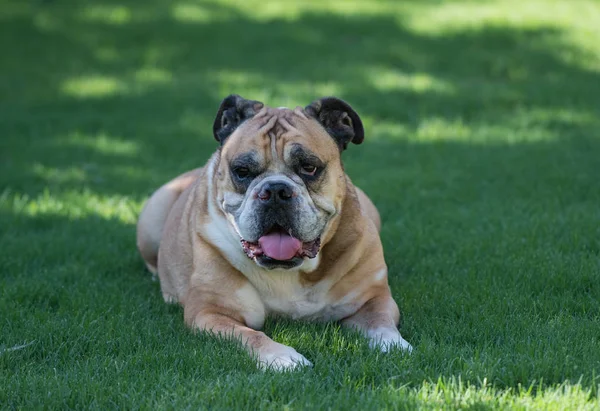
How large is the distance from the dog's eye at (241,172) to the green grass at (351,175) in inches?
35.5

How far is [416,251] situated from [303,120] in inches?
75.6

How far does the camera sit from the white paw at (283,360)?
4.62 metres

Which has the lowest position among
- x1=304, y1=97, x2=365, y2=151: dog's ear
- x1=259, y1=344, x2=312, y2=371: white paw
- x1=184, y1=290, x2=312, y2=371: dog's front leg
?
x1=184, y1=290, x2=312, y2=371: dog's front leg

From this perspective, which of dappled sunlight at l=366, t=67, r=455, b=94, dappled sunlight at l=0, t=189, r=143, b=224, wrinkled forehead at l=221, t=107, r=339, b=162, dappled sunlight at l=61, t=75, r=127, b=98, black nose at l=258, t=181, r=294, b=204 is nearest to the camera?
black nose at l=258, t=181, r=294, b=204

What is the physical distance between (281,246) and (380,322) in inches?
27.9

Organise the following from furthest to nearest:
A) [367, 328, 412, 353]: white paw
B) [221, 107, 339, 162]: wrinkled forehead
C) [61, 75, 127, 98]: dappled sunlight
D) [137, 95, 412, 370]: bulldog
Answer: [61, 75, 127, 98]: dappled sunlight < [221, 107, 339, 162]: wrinkled forehead < [137, 95, 412, 370]: bulldog < [367, 328, 412, 353]: white paw

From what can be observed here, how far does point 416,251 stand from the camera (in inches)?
277

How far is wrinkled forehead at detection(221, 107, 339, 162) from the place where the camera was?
17.3 feet

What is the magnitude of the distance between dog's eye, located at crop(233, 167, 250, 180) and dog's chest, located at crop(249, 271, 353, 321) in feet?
2.00

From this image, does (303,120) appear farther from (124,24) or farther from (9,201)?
(124,24)

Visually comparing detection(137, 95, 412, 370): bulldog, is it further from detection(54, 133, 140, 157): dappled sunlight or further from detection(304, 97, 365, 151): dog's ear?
detection(54, 133, 140, 157): dappled sunlight

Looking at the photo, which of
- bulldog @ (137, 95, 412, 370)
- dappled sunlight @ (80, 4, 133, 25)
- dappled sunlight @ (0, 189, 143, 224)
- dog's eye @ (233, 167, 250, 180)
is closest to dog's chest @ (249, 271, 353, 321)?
bulldog @ (137, 95, 412, 370)

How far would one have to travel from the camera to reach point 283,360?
470cm

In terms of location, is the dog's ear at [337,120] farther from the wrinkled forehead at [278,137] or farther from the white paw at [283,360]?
the white paw at [283,360]
